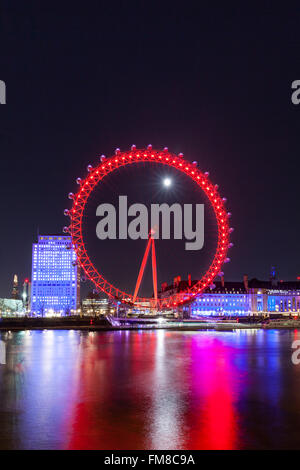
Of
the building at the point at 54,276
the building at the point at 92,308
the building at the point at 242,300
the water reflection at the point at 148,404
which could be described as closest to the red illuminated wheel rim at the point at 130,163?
the water reflection at the point at 148,404

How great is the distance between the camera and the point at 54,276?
157m

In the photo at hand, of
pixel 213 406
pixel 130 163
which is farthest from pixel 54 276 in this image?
pixel 213 406

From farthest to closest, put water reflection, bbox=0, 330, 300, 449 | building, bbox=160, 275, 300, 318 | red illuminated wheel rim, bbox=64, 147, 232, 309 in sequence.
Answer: building, bbox=160, 275, 300, 318, red illuminated wheel rim, bbox=64, 147, 232, 309, water reflection, bbox=0, 330, 300, 449

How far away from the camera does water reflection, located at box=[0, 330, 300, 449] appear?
8.19m

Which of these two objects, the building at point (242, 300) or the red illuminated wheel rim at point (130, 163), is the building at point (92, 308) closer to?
the building at point (242, 300)

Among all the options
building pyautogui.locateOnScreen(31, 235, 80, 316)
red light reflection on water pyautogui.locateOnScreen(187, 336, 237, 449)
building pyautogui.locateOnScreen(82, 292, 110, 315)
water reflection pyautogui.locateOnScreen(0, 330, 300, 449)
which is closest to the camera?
red light reflection on water pyautogui.locateOnScreen(187, 336, 237, 449)

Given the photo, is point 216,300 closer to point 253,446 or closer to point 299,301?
point 299,301

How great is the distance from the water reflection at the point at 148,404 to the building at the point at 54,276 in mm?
138568

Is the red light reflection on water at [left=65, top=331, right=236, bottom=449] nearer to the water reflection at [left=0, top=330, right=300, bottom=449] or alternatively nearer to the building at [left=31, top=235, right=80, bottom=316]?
the water reflection at [left=0, top=330, right=300, bottom=449]

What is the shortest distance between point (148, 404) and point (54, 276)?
150 m

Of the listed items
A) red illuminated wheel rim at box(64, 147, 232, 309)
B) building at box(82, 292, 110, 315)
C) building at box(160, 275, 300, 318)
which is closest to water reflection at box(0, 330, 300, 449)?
red illuminated wheel rim at box(64, 147, 232, 309)

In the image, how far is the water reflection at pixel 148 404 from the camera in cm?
819

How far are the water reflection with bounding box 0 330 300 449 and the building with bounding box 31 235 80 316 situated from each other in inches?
5455

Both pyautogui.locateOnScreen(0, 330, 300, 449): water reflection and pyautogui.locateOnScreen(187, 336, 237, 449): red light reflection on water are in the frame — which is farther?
pyautogui.locateOnScreen(0, 330, 300, 449): water reflection
